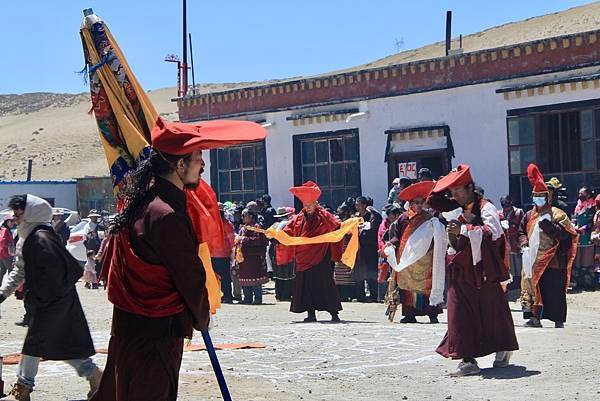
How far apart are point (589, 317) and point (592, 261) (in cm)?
308

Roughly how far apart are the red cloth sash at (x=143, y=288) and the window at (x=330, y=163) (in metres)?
18.1

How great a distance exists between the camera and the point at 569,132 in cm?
2031

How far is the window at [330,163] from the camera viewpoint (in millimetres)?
24203

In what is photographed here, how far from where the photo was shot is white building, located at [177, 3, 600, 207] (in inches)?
801

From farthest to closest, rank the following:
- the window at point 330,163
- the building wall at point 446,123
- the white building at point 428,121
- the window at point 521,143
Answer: the window at point 330,163 < the building wall at point 446,123 < the window at point 521,143 < the white building at point 428,121

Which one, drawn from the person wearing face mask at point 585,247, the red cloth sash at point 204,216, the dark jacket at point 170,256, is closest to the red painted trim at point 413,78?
the person wearing face mask at point 585,247

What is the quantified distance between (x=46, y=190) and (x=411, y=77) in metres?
17.3

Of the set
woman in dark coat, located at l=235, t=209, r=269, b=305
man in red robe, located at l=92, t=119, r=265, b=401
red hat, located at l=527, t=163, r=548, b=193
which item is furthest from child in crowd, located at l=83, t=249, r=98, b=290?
man in red robe, located at l=92, t=119, r=265, b=401

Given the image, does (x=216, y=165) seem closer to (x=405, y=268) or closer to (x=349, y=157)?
(x=349, y=157)

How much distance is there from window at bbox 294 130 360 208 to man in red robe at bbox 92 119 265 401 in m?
18.0

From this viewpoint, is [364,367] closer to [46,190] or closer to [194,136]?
[194,136]

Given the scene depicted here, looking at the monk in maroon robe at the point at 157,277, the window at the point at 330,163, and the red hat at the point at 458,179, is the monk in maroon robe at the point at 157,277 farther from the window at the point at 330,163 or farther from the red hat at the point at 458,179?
the window at the point at 330,163

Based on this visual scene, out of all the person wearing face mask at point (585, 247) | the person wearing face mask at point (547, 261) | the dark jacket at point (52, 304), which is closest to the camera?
the dark jacket at point (52, 304)

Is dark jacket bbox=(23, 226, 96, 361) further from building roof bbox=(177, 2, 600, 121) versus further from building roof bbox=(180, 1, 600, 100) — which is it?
building roof bbox=(180, 1, 600, 100)
